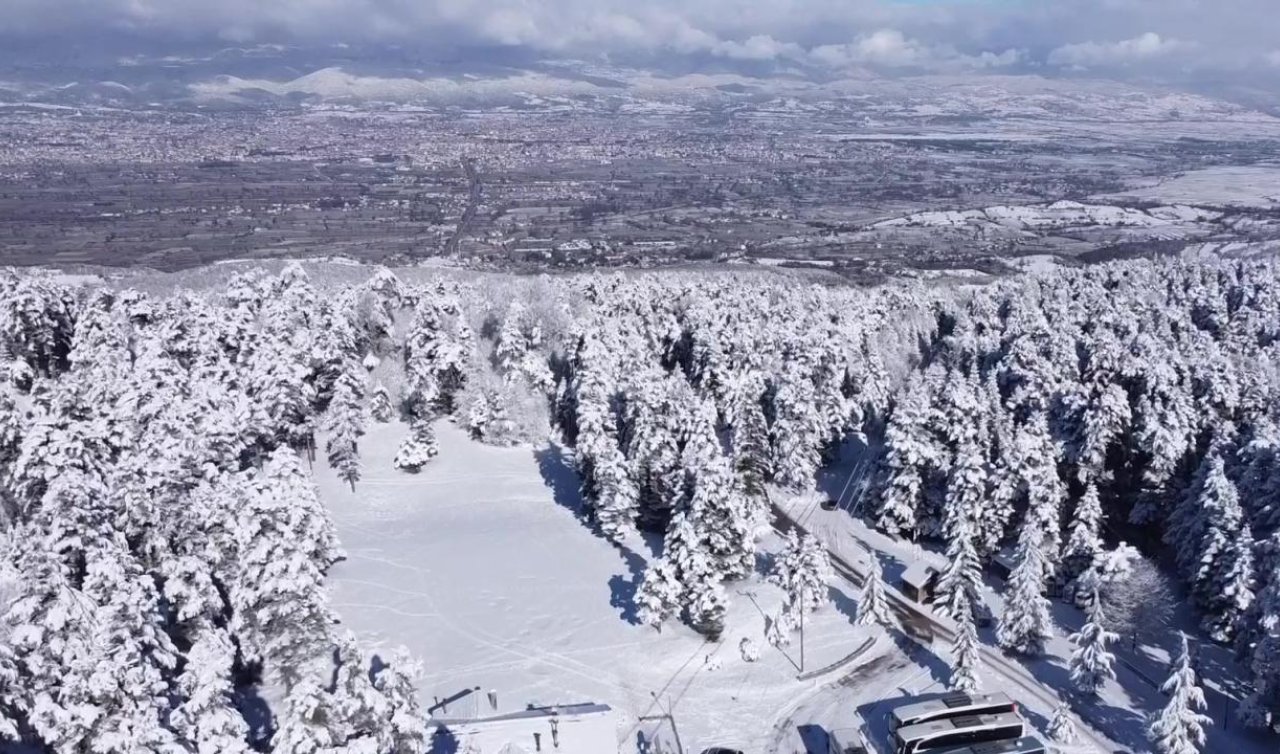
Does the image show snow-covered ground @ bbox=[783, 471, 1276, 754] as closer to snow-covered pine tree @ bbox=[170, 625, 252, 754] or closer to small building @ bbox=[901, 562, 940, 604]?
small building @ bbox=[901, 562, 940, 604]

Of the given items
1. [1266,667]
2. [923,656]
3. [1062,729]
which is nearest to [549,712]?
[923,656]

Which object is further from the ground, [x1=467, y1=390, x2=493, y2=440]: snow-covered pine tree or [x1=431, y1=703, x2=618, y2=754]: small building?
[x1=467, y1=390, x2=493, y2=440]: snow-covered pine tree

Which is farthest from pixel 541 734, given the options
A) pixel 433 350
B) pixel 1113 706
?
pixel 433 350

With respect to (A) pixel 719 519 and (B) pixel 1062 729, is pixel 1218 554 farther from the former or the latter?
(A) pixel 719 519

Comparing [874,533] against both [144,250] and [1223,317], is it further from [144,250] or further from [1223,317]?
[144,250]

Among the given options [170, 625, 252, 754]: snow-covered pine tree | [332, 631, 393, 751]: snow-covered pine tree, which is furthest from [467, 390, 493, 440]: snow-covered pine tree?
[332, 631, 393, 751]: snow-covered pine tree

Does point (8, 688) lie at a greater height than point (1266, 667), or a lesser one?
greater
